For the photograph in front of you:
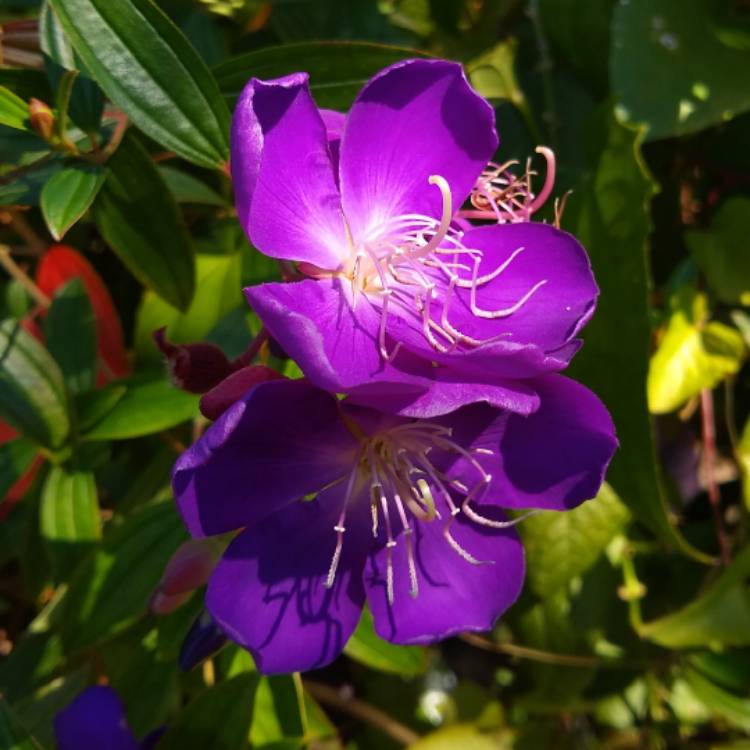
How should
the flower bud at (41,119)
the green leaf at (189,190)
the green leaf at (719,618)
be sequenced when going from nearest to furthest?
the flower bud at (41,119) → the green leaf at (189,190) → the green leaf at (719,618)

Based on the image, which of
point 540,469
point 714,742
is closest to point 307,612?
point 540,469

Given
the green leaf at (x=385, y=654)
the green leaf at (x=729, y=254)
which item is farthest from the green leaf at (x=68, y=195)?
the green leaf at (x=729, y=254)

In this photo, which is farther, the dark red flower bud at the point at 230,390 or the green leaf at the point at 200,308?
the green leaf at the point at 200,308

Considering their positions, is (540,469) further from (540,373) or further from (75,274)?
(75,274)

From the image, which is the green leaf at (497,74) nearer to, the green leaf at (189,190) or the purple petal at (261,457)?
the green leaf at (189,190)

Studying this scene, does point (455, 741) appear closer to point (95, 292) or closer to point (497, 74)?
point (95, 292)

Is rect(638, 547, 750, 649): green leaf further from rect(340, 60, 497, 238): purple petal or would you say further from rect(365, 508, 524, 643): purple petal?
rect(340, 60, 497, 238): purple petal

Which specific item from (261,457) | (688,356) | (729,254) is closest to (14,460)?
(261,457)
